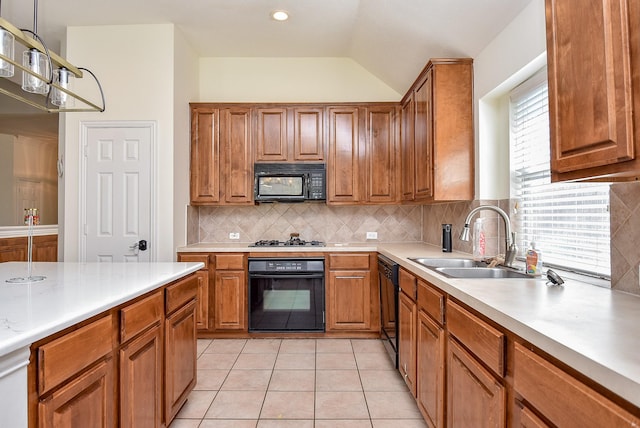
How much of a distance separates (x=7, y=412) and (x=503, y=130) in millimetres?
2889

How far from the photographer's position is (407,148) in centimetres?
342

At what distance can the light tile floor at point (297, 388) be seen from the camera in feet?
6.70

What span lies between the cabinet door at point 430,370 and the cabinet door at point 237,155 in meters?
2.32

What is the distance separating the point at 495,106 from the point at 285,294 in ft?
7.84

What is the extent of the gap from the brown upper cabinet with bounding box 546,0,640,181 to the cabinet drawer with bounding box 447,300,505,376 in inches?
23.3

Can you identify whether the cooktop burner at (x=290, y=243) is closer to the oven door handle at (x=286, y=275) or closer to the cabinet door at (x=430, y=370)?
the oven door handle at (x=286, y=275)

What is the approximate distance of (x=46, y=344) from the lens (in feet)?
3.29

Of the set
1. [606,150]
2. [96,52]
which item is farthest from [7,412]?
[96,52]

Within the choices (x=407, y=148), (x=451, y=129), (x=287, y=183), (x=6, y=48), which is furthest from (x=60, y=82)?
(x=407, y=148)

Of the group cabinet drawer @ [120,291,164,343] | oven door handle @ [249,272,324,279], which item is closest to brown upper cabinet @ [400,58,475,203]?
oven door handle @ [249,272,324,279]

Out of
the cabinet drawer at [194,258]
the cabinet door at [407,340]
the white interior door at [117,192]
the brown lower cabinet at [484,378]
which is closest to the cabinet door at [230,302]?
the cabinet drawer at [194,258]

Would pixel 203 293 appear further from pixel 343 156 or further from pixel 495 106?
pixel 495 106

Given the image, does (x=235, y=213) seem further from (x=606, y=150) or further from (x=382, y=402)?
(x=606, y=150)

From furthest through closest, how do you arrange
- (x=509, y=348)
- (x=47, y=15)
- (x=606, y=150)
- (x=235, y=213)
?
(x=235, y=213)
(x=47, y=15)
(x=509, y=348)
(x=606, y=150)
